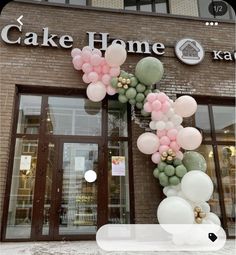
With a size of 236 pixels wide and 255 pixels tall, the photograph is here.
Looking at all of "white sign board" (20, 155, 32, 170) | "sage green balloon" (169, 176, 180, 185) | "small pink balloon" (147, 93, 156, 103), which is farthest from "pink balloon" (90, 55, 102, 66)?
"sage green balloon" (169, 176, 180, 185)

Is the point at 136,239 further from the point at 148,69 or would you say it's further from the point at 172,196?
the point at 148,69

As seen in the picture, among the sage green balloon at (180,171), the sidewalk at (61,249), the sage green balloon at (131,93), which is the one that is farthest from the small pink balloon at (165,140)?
the sidewalk at (61,249)

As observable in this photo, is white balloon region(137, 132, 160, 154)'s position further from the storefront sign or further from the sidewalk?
the sidewalk

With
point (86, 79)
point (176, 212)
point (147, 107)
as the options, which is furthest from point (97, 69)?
point (176, 212)

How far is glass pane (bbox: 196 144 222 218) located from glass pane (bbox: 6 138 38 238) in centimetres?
324

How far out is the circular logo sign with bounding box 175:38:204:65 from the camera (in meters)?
5.93

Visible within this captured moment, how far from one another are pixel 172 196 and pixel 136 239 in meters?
1.16

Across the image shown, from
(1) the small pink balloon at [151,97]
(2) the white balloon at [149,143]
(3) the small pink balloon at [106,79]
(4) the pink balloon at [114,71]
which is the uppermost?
(4) the pink balloon at [114,71]

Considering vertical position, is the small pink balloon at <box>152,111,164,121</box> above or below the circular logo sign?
below

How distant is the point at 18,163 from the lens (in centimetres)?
511

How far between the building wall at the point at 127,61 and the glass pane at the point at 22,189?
237 mm

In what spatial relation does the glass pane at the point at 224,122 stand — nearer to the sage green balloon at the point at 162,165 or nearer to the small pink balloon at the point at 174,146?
the small pink balloon at the point at 174,146

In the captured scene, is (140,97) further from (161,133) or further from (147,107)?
(161,133)

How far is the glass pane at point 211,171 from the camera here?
17.6 ft
